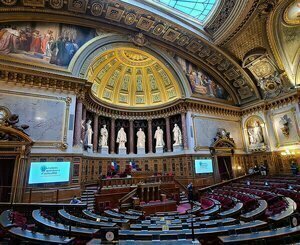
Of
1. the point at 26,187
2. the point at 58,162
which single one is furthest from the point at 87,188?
the point at 26,187

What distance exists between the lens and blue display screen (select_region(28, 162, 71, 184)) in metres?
9.97

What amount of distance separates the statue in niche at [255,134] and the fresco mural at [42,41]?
18664 mm

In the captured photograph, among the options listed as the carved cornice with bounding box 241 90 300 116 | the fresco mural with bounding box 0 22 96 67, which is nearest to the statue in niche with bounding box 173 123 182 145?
the carved cornice with bounding box 241 90 300 116

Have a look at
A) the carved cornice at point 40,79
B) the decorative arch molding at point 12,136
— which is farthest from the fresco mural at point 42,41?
the decorative arch molding at point 12,136

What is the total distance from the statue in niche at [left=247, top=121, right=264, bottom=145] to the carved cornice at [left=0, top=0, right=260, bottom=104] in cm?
304

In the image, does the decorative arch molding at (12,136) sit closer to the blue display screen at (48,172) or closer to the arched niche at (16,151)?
the arched niche at (16,151)

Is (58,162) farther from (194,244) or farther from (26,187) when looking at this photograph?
(194,244)

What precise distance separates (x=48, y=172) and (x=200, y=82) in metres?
15.9

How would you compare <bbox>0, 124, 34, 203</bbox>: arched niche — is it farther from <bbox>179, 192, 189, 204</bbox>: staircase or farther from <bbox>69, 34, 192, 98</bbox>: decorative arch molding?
<bbox>179, 192, 189, 204</bbox>: staircase

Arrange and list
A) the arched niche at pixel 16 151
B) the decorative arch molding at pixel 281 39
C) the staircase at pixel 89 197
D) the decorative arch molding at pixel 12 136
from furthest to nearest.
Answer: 1. the decorative arch molding at pixel 281 39
2. the staircase at pixel 89 197
3. the decorative arch molding at pixel 12 136
4. the arched niche at pixel 16 151

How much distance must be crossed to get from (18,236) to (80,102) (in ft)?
32.8

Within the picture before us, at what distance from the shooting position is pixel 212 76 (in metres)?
20.0

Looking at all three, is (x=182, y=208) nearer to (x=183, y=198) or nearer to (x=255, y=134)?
(x=183, y=198)

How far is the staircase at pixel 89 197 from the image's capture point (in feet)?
34.7
